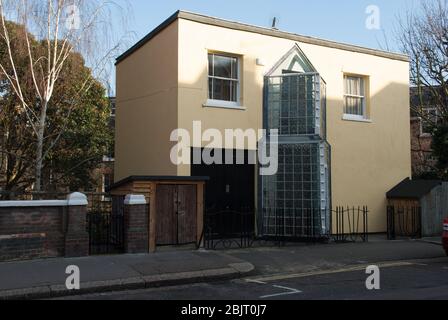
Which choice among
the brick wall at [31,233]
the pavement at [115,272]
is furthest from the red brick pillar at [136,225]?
the brick wall at [31,233]

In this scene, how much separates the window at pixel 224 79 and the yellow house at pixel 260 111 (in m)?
0.03

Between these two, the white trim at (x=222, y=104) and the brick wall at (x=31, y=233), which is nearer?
the brick wall at (x=31, y=233)

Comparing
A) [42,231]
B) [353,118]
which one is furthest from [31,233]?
[353,118]

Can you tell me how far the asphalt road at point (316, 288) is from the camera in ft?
26.0

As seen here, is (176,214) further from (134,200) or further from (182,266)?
(182,266)

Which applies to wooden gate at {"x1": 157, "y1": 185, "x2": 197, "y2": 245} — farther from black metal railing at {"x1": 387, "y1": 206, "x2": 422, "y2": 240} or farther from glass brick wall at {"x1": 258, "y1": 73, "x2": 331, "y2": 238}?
black metal railing at {"x1": 387, "y1": 206, "x2": 422, "y2": 240}

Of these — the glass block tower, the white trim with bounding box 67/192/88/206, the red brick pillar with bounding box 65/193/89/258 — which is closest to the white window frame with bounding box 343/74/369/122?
the glass block tower

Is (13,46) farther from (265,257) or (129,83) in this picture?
(265,257)

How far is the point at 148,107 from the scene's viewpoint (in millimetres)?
Answer: 16031

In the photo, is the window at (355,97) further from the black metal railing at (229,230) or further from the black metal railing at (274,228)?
the black metal railing at (229,230)

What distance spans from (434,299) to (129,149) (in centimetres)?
1198

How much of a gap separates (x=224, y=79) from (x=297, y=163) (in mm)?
3382

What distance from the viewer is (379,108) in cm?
1825

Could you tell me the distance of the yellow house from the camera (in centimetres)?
1452
